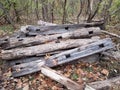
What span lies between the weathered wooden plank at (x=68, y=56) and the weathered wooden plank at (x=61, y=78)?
0.25 meters

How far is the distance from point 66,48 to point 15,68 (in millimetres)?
1737

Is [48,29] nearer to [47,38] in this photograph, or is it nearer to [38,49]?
[47,38]

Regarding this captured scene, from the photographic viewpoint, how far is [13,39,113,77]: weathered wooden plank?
5.84 metres

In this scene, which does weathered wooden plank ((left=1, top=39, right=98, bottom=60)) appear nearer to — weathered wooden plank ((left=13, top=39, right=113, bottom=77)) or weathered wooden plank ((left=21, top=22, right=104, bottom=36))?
weathered wooden plank ((left=13, top=39, right=113, bottom=77))

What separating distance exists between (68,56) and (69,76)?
0.62 metres

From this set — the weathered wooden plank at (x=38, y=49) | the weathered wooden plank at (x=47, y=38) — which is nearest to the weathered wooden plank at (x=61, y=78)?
the weathered wooden plank at (x=38, y=49)

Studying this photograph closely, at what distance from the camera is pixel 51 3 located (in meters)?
15.3

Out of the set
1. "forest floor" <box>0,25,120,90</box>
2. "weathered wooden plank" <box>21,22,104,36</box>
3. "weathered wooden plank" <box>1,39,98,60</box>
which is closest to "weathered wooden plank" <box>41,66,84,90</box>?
"forest floor" <box>0,25,120,90</box>

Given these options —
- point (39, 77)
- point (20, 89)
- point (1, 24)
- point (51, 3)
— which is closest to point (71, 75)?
point (39, 77)

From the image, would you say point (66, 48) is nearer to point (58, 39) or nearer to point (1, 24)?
point (58, 39)

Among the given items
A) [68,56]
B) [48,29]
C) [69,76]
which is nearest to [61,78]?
[69,76]

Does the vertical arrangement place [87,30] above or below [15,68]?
above

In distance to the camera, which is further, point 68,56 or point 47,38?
point 47,38

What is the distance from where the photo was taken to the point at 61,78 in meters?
5.27
